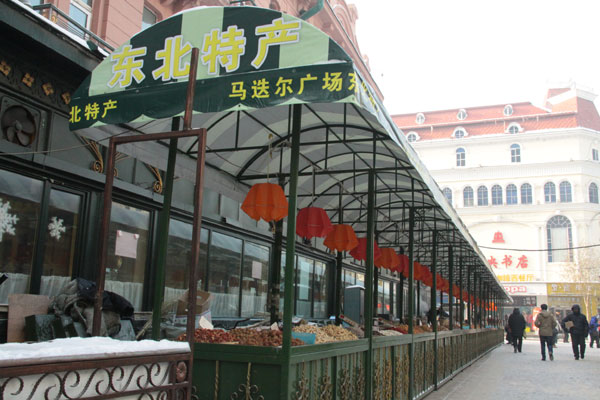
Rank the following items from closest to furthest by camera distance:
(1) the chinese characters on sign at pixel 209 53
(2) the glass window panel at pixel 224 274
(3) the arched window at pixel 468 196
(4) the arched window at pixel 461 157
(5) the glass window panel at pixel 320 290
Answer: (1) the chinese characters on sign at pixel 209 53
(2) the glass window panel at pixel 224 274
(5) the glass window panel at pixel 320 290
(3) the arched window at pixel 468 196
(4) the arched window at pixel 461 157

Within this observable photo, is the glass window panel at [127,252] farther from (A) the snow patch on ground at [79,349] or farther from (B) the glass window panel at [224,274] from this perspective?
(A) the snow patch on ground at [79,349]

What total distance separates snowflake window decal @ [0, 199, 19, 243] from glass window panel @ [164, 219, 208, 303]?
3.17 m

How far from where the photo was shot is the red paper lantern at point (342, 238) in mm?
9930

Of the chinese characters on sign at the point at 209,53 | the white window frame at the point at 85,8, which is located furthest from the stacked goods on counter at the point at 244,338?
the white window frame at the point at 85,8

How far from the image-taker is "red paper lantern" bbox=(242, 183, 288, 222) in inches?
288

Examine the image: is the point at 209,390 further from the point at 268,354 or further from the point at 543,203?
the point at 543,203

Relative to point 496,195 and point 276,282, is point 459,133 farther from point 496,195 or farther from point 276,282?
point 276,282

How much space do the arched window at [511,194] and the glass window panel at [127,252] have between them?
5575cm

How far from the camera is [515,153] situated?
6066cm

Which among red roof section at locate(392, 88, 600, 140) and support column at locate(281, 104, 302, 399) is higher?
red roof section at locate(392, 88, 600, 140)

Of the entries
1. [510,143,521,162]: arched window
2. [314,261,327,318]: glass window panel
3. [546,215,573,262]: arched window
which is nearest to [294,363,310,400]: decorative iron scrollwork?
[314,261,327,318]: glass window panel

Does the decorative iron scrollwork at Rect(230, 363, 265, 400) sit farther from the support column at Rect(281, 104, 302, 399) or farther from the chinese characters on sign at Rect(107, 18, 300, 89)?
the chinese characters on sign at Rect(107, 18, 300, 89)

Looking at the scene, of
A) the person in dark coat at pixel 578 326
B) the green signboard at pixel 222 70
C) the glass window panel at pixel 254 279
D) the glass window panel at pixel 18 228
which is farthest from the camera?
the person in dark coat at pixel 578 326

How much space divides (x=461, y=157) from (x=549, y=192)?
1045 centimetres
